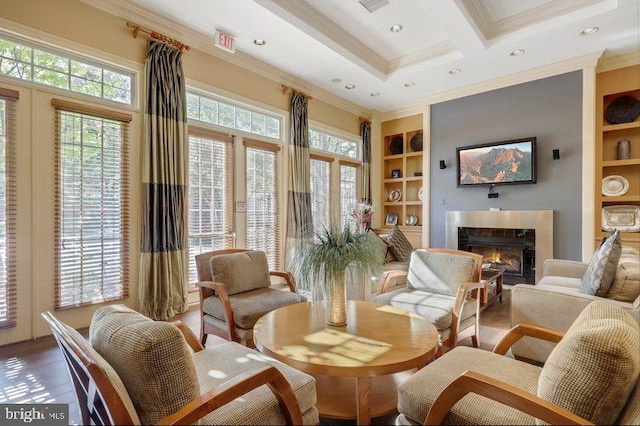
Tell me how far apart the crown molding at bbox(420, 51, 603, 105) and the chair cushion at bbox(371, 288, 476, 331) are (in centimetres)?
399

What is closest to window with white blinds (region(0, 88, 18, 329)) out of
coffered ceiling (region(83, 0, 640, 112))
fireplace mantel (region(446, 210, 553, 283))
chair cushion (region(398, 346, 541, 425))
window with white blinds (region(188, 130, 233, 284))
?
coffered ceiling (region(83, 0, 640, 112))

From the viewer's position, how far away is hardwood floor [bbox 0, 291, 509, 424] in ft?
6.45

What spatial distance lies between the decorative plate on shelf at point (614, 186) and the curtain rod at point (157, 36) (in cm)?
594

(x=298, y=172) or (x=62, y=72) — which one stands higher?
(x=62, y=72)

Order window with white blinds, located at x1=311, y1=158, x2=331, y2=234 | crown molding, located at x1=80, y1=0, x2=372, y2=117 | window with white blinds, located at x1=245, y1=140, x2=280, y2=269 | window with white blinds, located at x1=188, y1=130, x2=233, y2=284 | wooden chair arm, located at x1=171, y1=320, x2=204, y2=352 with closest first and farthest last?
1. wooden chair arm, located at x1=171, y1=320, x2=204, y2=352
2. crown molding, located at x1=80, y1=0, x2=372, y2=117
3. window with white blinds, located at x1=188, y1=130, x2=233, y2=284
4. window with white blinds, located at x1=245, y1=140, x2=280, y2=269
5. window with white blinds, located at x1=311, y1=158, x2=331, y2=234

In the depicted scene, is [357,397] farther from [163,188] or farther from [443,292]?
[163,188]

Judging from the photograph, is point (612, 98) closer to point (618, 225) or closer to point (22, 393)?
point (618, 225)

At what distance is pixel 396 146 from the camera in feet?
22.7

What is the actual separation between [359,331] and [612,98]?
17.9 ft

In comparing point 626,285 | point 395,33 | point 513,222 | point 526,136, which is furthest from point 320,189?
point 626,285

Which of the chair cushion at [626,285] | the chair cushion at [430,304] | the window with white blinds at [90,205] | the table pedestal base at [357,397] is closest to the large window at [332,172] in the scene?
the chair cushion at [430,304]

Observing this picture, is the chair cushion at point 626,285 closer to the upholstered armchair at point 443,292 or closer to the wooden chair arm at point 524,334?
the upholstered armchair at point 443,292

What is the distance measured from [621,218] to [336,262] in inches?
190

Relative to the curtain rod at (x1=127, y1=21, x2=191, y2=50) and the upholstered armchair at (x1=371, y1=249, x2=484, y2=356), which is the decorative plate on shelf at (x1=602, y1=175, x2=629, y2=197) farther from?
the curtain rod at (x1=127, y1=21, x2=191, y2=50)
